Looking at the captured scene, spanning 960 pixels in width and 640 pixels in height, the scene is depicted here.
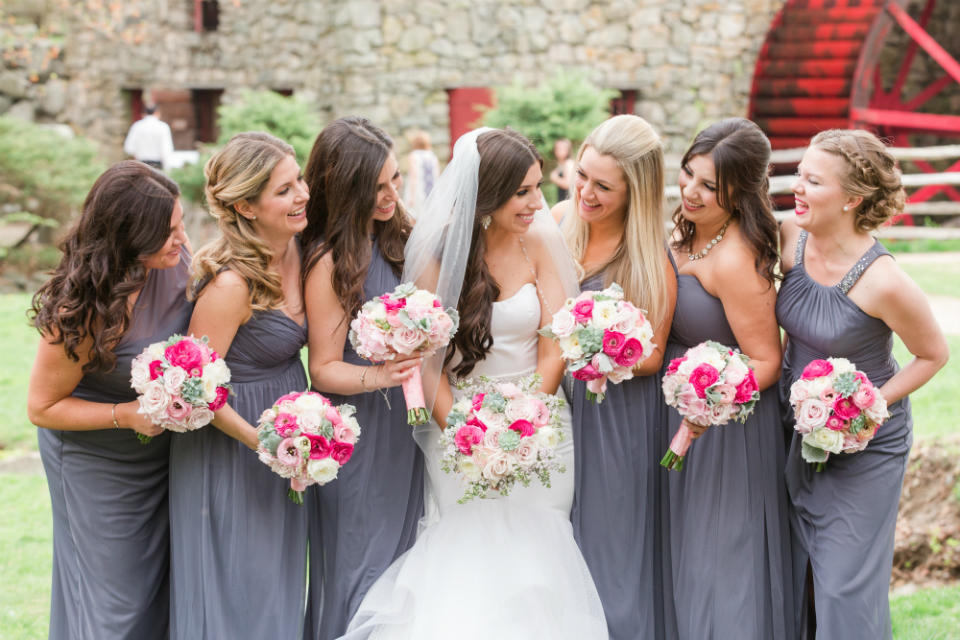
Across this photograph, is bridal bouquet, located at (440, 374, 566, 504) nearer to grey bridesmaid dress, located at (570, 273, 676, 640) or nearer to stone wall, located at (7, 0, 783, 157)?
grey bridesmaid dress, located at (570, 273, 676, 640)

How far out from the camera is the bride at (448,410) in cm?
346

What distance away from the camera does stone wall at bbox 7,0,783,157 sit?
14.7 m

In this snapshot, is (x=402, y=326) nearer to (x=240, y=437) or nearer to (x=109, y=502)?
(x=240, y=437)

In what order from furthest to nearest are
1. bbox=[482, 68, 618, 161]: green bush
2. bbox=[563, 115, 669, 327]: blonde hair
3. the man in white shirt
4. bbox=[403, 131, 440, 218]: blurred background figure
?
the man in white shirt → bbox=[482, 68, 618, 161]: green bush → bbox=[403, 131, 440, 218]: blurred background figure → bbox=[563, 115, 669, 327]: blonde hair

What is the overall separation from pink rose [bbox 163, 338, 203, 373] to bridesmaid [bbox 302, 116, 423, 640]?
1.92 feet

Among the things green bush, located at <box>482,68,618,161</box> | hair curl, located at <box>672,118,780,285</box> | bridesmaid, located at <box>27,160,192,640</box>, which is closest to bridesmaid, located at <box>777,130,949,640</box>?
hair curl, located at <box>672,118,780,285</box>

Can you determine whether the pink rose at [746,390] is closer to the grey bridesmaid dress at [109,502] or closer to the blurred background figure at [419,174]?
the grey bridesmaid dress at [109,502]

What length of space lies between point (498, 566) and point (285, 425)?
106 cm

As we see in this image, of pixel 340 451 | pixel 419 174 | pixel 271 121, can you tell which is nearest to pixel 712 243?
pixel 340 451

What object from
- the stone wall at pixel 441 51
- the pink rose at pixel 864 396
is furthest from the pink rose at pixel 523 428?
the stone wall at pixel 441 51

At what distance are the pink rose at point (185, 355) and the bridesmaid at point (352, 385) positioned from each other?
1.92 feet

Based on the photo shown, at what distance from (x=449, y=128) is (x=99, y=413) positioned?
12.5 meters

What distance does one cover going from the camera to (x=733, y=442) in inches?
151

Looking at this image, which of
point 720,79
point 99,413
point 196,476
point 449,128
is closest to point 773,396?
point 196,476
